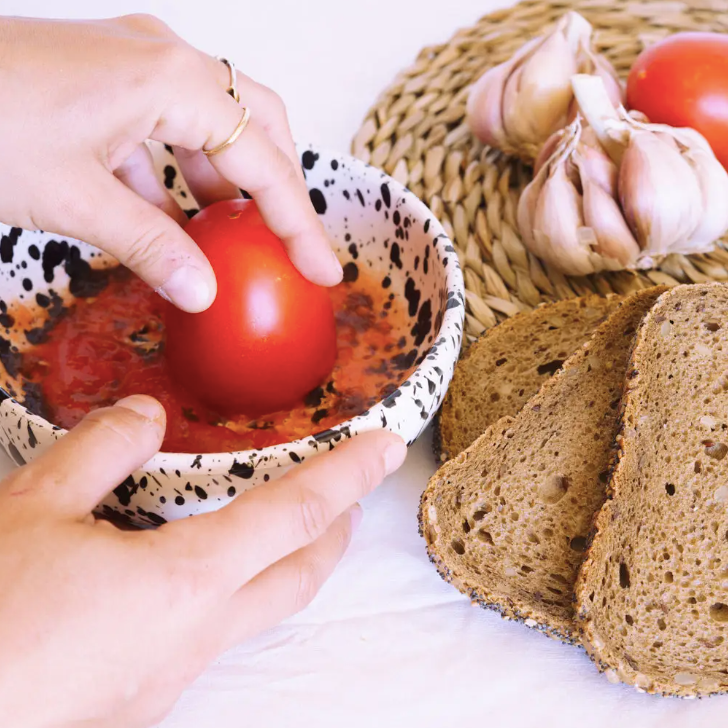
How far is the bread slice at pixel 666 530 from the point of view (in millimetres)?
833

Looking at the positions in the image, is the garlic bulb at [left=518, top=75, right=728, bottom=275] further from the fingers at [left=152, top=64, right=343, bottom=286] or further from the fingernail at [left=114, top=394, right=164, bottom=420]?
the fingernail at [left=114, top=394, right=164, bottom=420]

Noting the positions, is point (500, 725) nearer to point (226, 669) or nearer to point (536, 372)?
point (226, 669)

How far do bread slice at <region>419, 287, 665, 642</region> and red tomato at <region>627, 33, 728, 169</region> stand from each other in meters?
0.47

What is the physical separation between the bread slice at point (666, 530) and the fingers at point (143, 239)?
49 centimetres

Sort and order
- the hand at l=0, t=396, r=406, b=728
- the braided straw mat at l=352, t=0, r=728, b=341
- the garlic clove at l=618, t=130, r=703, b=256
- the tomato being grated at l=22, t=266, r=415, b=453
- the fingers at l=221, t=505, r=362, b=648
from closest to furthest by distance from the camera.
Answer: the hand at l=0, t=396, r=406, b=728
the fingers at l=221, t=505, r=362, b=648
the tomato being grated at l=22, t=266, r=415, b=453
the garlic clove at l=618, t=130, r=703, b=256
the braided straw mat at l=352, t=0, r=728, b=341

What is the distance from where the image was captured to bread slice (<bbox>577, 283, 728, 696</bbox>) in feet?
2.73

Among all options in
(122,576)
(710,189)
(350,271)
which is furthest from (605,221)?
(122,576)

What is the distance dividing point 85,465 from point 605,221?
825 mm

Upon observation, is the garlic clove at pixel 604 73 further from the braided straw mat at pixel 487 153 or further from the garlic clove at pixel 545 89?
the braided straw mat at pixel 487 153

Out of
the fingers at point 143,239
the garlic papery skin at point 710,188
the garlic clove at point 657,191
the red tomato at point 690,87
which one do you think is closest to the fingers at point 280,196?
the fingers at point 143,239

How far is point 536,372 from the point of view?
1.09 metres

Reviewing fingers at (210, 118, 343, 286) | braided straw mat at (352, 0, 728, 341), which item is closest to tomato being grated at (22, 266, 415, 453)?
fingers at (210, 118, 343, 286)

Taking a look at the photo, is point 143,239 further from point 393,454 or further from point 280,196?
point 393,454

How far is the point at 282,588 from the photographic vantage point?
731mm
